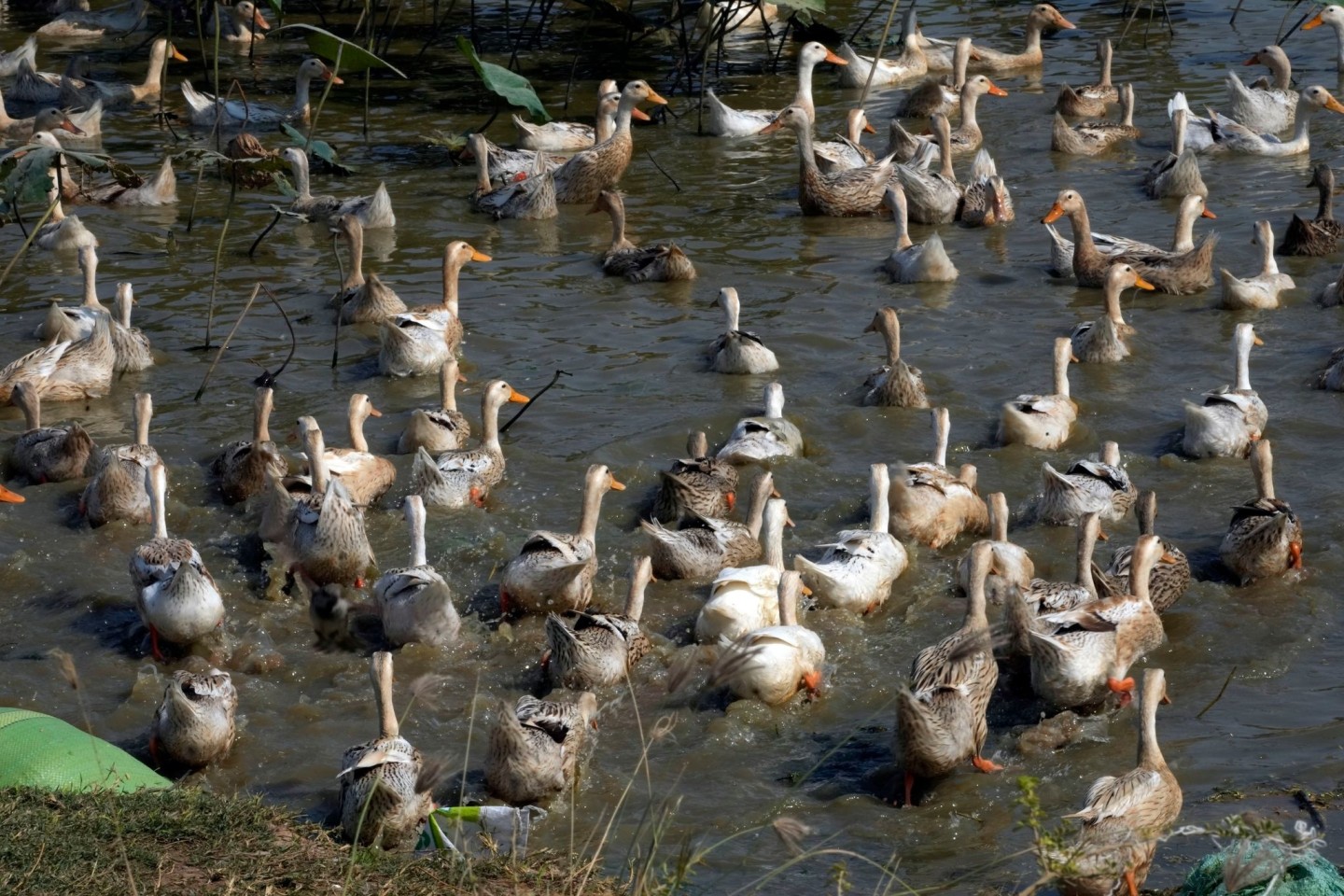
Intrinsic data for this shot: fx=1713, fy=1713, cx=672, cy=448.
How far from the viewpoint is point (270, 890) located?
5090 mm

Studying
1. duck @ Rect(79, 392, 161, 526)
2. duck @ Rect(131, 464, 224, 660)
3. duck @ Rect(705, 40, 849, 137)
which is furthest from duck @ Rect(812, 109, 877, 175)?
duck @ Rect(131, 464, 224, 660)

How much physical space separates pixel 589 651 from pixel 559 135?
953cm

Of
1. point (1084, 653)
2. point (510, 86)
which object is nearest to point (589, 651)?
point (1084, 653)

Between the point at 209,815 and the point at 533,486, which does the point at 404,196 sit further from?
the point at 209,815

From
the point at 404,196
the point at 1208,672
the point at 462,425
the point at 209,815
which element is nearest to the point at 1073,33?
the point at 404,196

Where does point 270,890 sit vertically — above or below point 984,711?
above

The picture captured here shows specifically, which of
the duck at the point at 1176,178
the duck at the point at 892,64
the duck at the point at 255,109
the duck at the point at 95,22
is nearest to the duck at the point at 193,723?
the duck at the point at 1176,178

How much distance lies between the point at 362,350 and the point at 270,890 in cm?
685

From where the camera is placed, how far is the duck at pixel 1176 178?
1391 centimetres

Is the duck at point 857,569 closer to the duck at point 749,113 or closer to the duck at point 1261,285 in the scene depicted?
the duck at point 1261,285

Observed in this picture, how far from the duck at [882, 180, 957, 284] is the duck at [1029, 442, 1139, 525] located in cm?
372

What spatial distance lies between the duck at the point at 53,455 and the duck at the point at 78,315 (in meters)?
1.60

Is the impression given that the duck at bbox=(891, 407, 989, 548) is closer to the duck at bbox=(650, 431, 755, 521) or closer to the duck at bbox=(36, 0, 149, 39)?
the duck at bbox=(650, 431, 755, 521)

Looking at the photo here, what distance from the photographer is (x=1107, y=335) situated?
10.9 m
